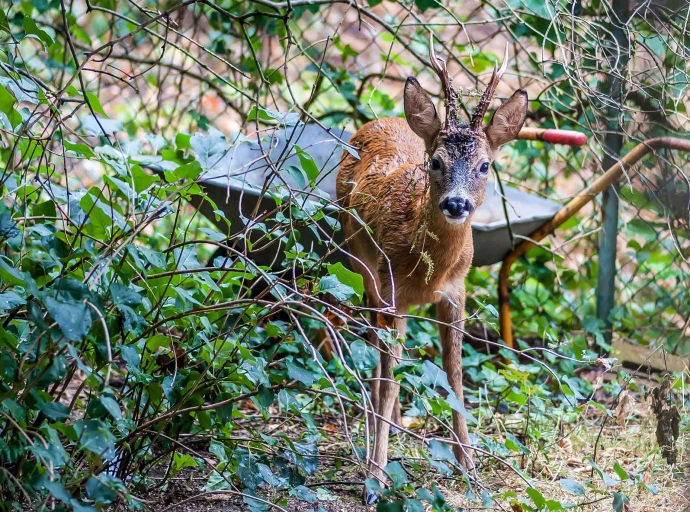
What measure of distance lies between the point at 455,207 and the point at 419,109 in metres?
0.44

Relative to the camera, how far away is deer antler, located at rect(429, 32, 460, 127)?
9.73 ft

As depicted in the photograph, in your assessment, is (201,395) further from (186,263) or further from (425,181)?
(425,181)

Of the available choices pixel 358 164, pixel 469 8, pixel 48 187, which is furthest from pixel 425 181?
pixel 469 8

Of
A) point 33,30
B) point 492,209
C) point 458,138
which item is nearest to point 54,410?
point 33,30

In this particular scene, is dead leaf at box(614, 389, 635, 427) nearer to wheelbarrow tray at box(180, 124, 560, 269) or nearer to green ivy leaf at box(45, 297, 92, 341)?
wheelbarrow tray at box(180, 124, 560, 269)

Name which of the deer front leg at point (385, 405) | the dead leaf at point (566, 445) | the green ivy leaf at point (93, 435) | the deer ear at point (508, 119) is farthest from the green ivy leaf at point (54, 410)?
the dead leaf at point (566, 445)

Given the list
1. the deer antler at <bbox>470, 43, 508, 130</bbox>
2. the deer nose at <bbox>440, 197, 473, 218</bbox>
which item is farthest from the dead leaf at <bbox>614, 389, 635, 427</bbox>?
the deer antler at <bbox>470, 43, 508, 130</bbox>

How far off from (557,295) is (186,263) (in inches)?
115

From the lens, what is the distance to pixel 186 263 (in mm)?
2713

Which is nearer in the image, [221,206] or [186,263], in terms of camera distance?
[186,263]

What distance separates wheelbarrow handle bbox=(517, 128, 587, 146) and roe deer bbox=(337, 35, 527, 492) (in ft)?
1.58

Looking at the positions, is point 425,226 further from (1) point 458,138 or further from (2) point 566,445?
(2) point 566,445

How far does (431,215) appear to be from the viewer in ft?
10.7

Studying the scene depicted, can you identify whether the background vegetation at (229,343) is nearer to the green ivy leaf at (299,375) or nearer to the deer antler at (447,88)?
the green ivy leaf at (299,375)
